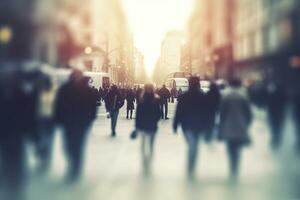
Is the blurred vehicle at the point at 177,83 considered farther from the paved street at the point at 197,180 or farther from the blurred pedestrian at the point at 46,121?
the blurred pedestrian at the point at 46,121

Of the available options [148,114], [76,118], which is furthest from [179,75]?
[148,114]

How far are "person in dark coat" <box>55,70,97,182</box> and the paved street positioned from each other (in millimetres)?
78

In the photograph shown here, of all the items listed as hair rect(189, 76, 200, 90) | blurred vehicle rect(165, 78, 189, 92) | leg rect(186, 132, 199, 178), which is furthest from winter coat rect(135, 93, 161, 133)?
leg rect(186, 132, 199, 178)

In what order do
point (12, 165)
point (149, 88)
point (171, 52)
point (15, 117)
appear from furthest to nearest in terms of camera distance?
point (149, 88) < point (171, 52) < point (12, 165) < point (15, 117)

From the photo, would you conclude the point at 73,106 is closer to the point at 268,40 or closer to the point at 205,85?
the point at 205,85

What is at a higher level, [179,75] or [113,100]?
[179,75]

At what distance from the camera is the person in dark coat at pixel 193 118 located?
6320 millimetres

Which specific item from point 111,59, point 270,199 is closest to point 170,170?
point 270,199

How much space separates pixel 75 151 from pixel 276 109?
167cm

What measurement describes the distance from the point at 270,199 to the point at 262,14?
150 centimetres

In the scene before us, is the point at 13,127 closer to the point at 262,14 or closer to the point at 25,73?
the point at 25,73

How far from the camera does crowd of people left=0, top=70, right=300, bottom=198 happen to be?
19.4 feet

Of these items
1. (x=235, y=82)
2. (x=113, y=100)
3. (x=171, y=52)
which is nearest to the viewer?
(x=235, y=82)

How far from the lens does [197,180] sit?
6.29 metres
